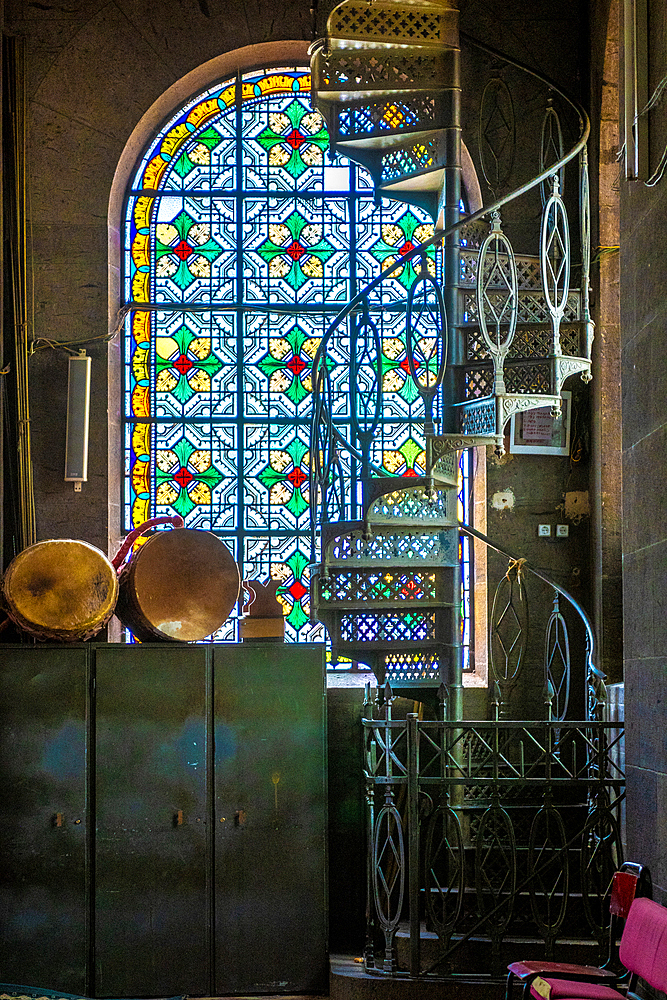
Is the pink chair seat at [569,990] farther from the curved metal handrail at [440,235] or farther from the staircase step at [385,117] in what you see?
the staircase step at [385,117]

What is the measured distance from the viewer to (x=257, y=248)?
295 inches

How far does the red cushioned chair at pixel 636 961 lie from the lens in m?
4.04

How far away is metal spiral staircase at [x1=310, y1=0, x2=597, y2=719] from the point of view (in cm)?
601

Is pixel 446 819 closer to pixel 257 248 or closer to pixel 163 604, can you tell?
pixel 163 604

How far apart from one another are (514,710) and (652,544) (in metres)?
2.57

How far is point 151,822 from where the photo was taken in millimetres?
5730

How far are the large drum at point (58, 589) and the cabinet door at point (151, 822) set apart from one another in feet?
0.82

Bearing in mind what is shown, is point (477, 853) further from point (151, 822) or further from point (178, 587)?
point (178, 587)

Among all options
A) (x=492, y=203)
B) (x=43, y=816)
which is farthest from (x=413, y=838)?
(x=492, y=203)

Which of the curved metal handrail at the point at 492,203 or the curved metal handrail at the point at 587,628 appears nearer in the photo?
the curved metal handrail at the point at 492,203

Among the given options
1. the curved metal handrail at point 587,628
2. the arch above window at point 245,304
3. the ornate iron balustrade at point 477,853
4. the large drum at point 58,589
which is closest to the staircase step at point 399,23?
the arch above window at point 245,304

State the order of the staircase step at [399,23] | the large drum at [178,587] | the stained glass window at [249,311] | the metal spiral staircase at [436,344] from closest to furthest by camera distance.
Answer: the large drum at [178,587], the metal spiral staircase at [436,344], the staircase step at [399,23], the stained glass window at [249,311]

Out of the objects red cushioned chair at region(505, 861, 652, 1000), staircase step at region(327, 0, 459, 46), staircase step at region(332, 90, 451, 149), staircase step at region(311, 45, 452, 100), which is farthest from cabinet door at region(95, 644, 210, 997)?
staircase step at region(327, 0, 459, 46)

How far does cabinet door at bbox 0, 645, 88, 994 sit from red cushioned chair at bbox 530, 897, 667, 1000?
249 cm
